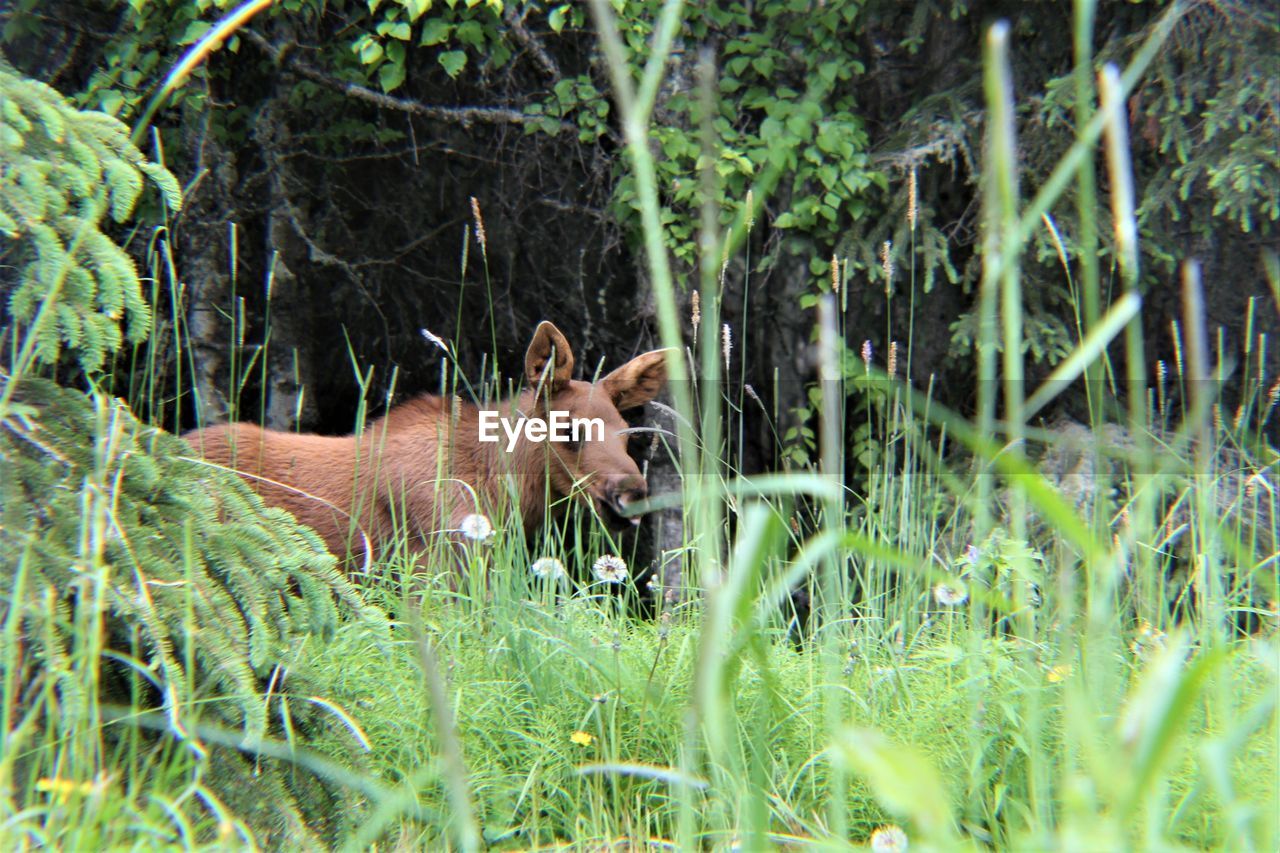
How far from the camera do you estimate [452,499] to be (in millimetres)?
4617

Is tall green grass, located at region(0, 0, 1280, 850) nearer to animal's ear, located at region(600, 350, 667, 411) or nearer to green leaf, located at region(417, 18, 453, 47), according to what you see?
animal's ear, located at region(600, 350, 667, 411)

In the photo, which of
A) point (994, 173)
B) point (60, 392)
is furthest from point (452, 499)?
point (994, 173)

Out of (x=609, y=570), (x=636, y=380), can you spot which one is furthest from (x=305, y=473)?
(x=609, y=570)

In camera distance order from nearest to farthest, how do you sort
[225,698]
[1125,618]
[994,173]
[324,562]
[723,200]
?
[994,173] < [225,698] < [324,562] < [1125,618] < [723,200]

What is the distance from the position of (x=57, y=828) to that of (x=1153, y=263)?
6.13 metres

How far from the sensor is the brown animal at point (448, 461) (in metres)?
4.84

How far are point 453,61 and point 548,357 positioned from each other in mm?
1949

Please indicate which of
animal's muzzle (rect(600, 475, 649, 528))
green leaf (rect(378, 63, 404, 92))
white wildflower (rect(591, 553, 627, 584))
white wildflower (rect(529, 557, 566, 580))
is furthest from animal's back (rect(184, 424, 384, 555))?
green leaf (rect(378, 63, 404, 92))

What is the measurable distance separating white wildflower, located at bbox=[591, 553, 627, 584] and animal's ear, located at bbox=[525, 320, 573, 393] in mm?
1294

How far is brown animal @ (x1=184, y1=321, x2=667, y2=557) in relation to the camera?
4836mm

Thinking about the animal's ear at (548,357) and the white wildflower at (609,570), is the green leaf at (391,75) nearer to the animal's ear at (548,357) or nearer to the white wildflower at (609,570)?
the animal's ear at (548,357)

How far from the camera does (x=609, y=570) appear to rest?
3.81m

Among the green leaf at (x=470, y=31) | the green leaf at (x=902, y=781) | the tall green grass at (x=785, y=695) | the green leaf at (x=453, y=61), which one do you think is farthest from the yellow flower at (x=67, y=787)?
the green leaf at (x=470, y=31)

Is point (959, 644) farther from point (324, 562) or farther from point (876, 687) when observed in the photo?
point (324, 562)
